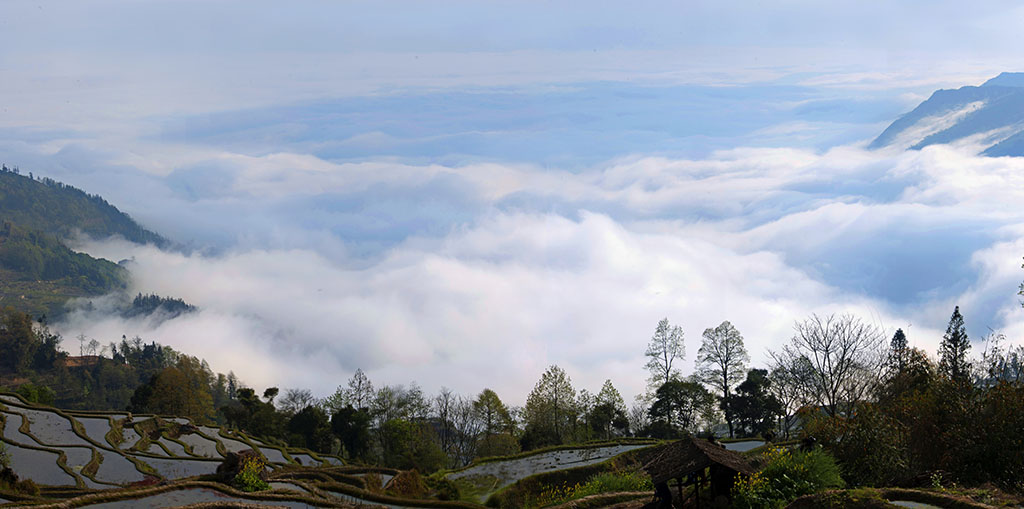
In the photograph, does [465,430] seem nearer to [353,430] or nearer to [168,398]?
[353,430]

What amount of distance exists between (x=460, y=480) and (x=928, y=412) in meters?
30.3

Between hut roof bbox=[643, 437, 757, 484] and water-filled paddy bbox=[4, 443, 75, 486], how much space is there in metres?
Answer: 38.1

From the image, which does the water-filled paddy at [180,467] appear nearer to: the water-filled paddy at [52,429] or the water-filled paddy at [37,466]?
the water-filled paddy at [37,466]

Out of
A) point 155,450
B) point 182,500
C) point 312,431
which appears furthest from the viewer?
point 312,431

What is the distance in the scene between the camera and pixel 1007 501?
68.8 ft

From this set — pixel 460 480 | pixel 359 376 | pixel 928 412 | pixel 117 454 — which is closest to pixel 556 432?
pixel 460 480

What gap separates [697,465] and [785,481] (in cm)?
333

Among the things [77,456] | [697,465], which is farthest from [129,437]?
[697,465]

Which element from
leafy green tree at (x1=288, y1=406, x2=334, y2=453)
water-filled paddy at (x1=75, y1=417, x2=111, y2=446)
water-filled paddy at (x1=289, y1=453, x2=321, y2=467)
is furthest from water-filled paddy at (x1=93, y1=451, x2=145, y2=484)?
leafy green tree at (x1=288, y1=406, x2=334, y2=453)

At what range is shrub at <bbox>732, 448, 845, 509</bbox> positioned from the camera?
25734 mm

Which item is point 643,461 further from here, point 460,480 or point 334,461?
point 334,461

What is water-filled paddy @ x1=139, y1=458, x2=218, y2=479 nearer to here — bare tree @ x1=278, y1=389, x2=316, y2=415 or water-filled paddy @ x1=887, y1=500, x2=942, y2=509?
water-filled paddy @ x1=887, y1=500, x2=942, y2=509

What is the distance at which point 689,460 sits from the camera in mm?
26703

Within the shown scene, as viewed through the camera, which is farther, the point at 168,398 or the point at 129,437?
the point at 168,398
